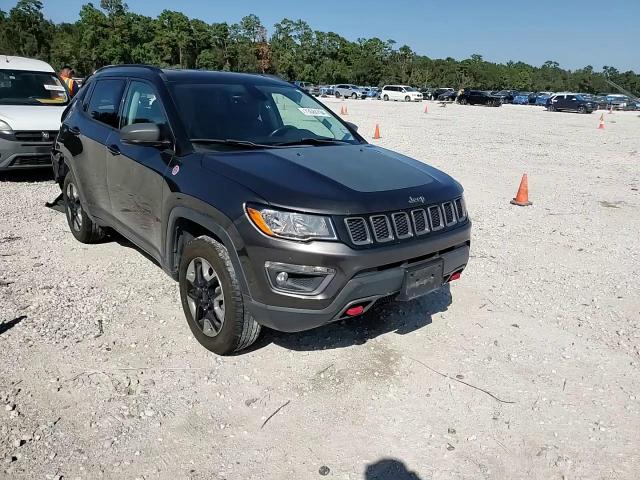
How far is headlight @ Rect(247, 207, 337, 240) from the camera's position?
2.93 meters

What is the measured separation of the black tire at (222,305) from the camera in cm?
321

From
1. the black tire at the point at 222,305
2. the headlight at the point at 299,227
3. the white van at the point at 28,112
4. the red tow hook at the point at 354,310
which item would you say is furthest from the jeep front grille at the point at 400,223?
the white van at the point at 28,112

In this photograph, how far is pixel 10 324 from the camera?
3902 millimetres

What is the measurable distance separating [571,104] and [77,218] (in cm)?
4505

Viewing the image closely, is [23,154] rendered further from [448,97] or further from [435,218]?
[448,97]

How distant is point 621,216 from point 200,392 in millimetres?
7113

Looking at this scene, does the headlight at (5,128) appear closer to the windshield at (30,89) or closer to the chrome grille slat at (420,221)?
the windshield at (30,89)

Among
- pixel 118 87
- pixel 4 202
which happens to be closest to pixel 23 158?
pixel 4 202

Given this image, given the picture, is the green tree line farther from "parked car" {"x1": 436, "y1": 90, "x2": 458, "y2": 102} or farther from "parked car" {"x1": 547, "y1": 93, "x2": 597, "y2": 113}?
"parked car" {"x1": 547, "y1": 93, "x2": 597, "y2": 113}

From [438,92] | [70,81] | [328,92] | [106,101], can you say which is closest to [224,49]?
[328,92]

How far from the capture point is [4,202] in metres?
7.29

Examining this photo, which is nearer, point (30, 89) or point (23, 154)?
point (23, 154)

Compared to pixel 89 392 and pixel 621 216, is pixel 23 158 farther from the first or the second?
pixel 621 216

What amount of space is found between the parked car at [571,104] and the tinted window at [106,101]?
4434cm
